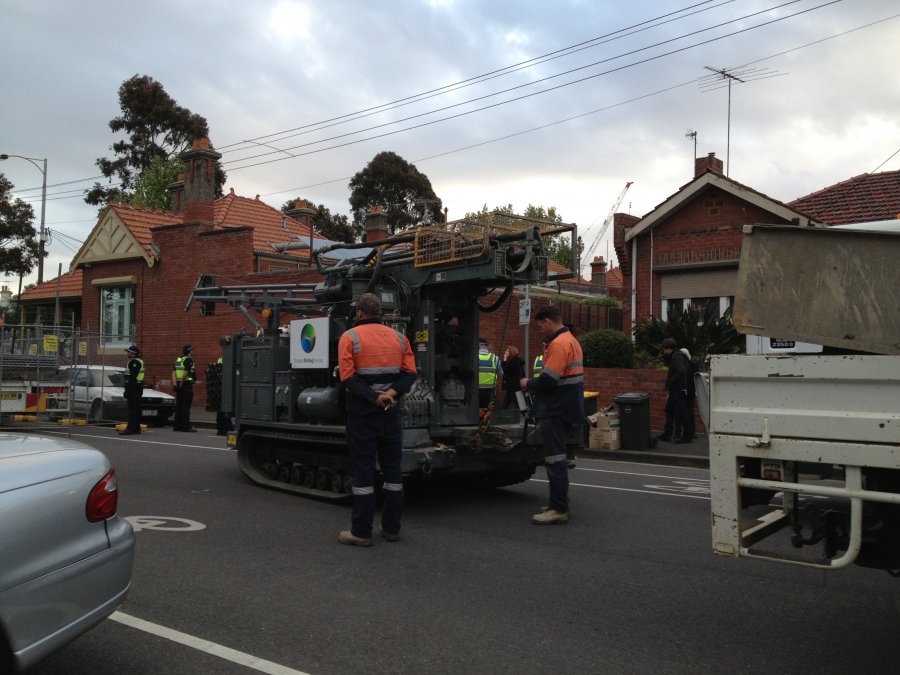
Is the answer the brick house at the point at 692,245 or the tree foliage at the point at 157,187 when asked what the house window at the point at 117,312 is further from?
the tree foliage at the point at 157,187

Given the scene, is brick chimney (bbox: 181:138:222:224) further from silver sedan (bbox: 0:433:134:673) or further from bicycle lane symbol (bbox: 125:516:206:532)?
silver sedan (bbox: 0:433:134:673)

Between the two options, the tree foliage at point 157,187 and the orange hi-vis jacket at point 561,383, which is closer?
the orange hi-vis jacket at point 561,383

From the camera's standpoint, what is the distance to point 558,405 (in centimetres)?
700

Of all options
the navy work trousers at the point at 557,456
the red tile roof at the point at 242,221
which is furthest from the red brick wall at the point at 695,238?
the navy work trousers at the point at 557,456

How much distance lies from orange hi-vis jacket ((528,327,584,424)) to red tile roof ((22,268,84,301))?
25.3 m

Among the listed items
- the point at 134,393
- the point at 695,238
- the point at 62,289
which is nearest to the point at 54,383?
the point at 134,393

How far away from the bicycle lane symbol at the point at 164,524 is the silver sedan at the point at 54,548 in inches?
120

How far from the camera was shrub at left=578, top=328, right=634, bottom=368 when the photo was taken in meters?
15.6

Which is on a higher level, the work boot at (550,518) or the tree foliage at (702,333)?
the tree foliage at (702,333)

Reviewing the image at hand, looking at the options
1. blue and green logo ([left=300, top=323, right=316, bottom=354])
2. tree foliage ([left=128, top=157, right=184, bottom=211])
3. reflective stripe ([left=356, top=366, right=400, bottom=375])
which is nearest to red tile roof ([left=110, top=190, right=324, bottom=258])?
blue and green logo ([left=300, top=323, right=316, bottom=354])

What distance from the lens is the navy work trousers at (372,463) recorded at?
6012 millimetres

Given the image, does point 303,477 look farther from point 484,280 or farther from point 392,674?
point 392,674

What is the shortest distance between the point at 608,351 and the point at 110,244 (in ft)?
56.7

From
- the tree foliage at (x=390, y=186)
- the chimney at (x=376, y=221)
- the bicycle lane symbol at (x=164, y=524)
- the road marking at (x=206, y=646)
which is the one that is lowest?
the road marking at (x=206, y=646)
